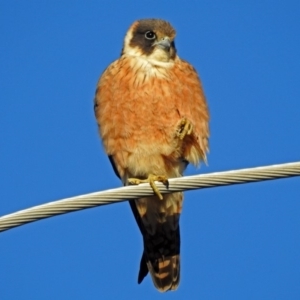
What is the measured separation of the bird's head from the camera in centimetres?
577

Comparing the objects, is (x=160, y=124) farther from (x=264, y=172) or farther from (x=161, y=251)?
(x=264, y=172)

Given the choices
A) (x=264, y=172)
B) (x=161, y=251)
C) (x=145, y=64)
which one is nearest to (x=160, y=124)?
(x=145, y=64)

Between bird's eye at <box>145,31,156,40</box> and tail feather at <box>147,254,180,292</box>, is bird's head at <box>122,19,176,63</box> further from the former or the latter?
tail feather at <box>147,254,180,292</box>

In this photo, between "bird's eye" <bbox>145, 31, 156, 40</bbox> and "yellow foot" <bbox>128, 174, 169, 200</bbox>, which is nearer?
"yellow foot" <bbox>128, 174, 169, 200</bbox>

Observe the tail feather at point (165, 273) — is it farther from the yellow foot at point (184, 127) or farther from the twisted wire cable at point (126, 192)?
the twisted wire cable at point (126, 192)

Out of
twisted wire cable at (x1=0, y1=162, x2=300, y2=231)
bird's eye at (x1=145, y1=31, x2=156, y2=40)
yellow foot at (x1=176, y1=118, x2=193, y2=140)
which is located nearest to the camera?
twisted wire cable at (x1=0, y1=162, x2=300, y2=231)

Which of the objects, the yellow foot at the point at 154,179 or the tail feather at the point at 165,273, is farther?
the tail feather at the point at 165,273

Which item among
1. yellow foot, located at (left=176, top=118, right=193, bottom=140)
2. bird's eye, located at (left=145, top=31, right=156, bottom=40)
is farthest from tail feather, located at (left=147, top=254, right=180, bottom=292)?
bird's eye, located at (left=145, top=31, right=156, bottom=40)

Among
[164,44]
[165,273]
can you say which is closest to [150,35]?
[164,44]

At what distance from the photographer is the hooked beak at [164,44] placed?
19.1ft

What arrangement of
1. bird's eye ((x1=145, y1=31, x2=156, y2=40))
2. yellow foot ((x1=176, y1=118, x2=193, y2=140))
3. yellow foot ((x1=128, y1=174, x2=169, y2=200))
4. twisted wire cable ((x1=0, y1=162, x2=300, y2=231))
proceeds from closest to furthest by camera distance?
twisted wire cable ((x1=0, y1=162, x2=300, y2=231)) < yellow foot ((x1=128, y1=174, x2=169, y2=200)) < yellow foot ((x1=176, y1=118, x2=193, y2=140)) < bird's eye ((x1=145, y1=31, x2=156, y2=40))

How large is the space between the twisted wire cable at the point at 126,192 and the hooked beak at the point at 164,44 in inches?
92.8

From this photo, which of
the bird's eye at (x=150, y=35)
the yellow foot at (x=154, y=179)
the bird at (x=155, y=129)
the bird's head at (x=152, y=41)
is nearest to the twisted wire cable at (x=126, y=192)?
the yellow foot at (x=154, y=179)

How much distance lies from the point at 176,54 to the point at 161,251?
5.17 ft
